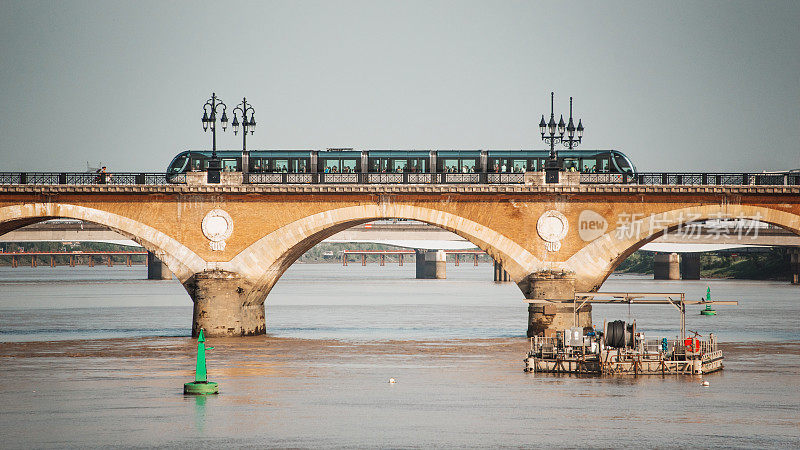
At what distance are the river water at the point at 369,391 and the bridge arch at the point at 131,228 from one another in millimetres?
4015

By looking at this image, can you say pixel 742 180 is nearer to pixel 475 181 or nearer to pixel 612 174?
pixel 612 174

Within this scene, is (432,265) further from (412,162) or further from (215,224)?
(215,224)

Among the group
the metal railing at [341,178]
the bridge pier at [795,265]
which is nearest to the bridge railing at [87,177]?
the metal railing at [341,178]

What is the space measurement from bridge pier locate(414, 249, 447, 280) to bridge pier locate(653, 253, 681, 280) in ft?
102

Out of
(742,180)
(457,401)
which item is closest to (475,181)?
(742,180)

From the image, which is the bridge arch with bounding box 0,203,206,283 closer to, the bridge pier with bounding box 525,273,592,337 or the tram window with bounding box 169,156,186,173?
the tram window with bounding box 169,156,186,173

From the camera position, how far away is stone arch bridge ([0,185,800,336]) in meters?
55.6

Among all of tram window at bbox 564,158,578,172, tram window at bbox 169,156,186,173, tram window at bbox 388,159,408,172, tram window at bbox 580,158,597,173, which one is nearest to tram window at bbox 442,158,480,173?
tram window at bbox 388,159,408,172

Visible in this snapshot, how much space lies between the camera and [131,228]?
2271 inches

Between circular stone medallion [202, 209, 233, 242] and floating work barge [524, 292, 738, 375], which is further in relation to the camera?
circular stone medallion [202, 209, 233, 242]

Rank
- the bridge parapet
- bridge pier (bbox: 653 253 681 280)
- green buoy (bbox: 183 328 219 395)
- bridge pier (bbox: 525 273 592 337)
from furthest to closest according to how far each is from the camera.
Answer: bridge pier (bbox: 653 253 681 280)
the bridge parapet
bridge pier (bbox: 525 273 592 337)
green buoy (bbox: 183 328 219 395)

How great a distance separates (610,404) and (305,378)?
12125 millimetres

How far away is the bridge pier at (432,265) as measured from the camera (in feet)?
529

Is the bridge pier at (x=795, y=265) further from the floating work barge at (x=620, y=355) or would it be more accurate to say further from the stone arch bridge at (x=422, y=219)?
the floating work barge at (x=620, y=355)
